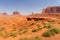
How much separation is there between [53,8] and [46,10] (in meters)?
4.62

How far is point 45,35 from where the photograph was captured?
16.4 metres

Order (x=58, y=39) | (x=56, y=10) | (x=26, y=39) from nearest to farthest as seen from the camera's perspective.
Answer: (x=58, y=39) → (x=26, y=39) → (x=56, y=10)

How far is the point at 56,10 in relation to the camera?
10162 cm

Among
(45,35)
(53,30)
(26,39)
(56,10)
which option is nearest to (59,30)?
(53,30)

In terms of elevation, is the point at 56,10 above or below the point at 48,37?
below

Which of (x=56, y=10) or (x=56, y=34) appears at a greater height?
(x=56, y=34)

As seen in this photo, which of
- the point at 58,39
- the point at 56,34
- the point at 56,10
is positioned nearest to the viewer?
the point at 58,39

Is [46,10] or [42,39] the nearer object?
[42,39]

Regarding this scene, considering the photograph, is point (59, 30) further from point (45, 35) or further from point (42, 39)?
point (42, 39)

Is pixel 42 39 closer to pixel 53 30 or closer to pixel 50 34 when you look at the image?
pixel 50 34

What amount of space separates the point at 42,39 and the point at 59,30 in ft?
9.12

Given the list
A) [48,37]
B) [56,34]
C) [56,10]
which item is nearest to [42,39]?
[48,37]

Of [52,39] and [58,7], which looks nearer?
[52,39]

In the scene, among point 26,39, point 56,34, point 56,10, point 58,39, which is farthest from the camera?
point 56,10
